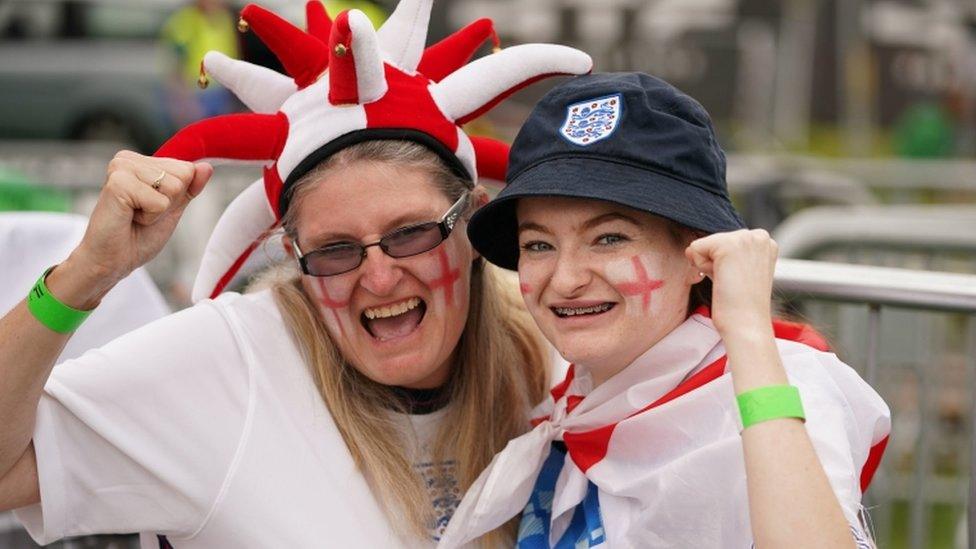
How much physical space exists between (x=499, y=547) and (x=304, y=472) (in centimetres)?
39

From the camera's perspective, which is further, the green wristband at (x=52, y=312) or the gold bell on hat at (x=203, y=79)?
the gold bell on hat at (x=203, y=79)

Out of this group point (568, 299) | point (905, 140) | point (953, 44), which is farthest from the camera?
point (953, 44)

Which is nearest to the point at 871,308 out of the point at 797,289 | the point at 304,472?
the point at 797,289

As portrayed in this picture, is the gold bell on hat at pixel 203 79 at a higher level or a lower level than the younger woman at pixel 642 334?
higher

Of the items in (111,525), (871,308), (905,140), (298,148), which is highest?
(298,148)

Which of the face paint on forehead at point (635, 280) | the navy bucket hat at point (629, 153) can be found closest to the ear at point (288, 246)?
the navy bucket hat at point (629, 153)

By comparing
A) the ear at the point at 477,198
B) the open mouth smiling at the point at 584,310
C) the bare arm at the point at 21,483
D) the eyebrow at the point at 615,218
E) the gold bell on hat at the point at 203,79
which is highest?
the gold bell on hat at the point at 203,79

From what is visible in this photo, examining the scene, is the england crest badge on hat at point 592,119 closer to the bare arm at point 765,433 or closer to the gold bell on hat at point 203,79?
the bare arm at point 765,433

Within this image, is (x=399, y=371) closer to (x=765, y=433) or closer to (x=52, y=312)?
(x=52, y=312)

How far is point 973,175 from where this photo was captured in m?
8.55

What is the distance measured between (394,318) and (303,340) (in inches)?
7.2

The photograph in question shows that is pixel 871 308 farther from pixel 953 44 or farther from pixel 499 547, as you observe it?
pixel 953 44

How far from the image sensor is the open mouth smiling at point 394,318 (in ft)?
8.56

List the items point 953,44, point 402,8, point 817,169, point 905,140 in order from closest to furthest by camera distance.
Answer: point 402,8 → point 817,169 → point 905,140 → point 953,44
